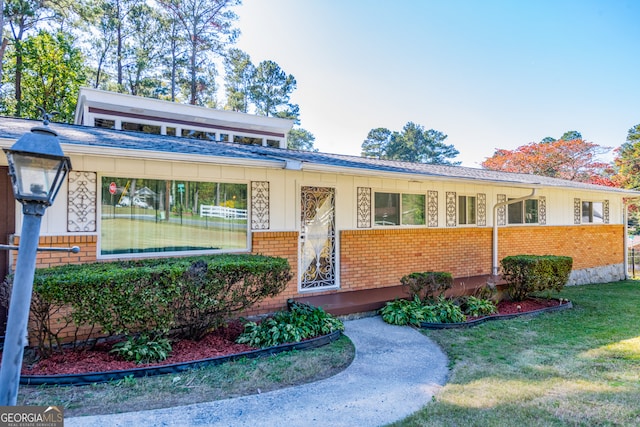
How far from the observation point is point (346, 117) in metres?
28.6

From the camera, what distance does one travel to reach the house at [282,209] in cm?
483

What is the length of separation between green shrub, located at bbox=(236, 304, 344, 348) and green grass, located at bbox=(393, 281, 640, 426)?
5.60 ft

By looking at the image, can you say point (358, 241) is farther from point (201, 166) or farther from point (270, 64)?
point (270, 64)

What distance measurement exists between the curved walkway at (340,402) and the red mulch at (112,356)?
0.99m


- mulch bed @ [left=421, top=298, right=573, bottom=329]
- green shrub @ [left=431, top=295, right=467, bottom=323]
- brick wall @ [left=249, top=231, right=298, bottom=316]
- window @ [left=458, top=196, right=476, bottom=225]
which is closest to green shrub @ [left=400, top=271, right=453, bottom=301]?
green shrub @ [left=431, top=295, right=467, bottom=323]

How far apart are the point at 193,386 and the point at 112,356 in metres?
1.27

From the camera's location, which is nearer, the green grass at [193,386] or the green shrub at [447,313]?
the green grass at [193,386]

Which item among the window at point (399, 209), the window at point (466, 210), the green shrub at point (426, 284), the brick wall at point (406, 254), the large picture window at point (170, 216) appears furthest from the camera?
the window at point (466, 210)

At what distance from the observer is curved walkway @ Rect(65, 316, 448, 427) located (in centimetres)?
311

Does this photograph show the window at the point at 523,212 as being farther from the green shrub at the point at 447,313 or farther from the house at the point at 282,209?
the green shrub at the point at 447,313

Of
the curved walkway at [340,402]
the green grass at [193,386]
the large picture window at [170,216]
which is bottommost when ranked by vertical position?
the curved walkway at [340,402]

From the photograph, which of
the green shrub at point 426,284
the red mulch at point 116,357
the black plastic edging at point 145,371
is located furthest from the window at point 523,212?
the red mulch at point 116,357

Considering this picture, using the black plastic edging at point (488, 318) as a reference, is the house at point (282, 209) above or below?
above

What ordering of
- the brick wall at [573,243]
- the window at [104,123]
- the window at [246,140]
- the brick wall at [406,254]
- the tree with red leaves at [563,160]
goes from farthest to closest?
the tree with red leaves at [563,160]
the window at [246,140]
the window at [104,123]
the brick wall at [573,243]
the brick wall at [406,254]
